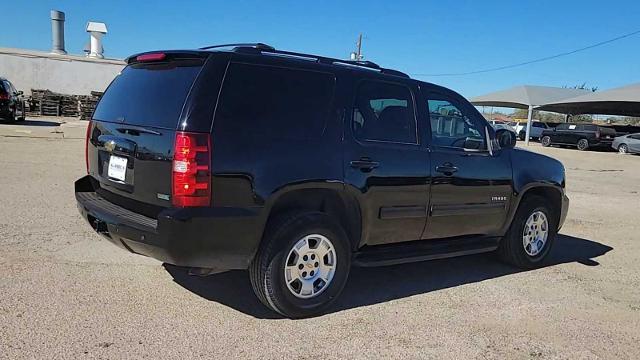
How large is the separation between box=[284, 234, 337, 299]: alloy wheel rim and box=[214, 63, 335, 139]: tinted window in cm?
82

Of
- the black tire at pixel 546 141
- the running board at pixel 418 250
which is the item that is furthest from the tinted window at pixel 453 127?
the black tire at pixel 546 141

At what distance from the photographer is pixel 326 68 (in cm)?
432

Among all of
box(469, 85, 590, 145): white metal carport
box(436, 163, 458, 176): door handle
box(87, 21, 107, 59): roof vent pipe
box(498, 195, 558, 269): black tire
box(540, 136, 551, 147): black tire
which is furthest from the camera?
box(469, 85, 590, 145): white metal carport

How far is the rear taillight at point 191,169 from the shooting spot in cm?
350

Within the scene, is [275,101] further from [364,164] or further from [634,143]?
[634,143]

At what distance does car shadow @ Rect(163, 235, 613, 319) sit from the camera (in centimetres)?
447

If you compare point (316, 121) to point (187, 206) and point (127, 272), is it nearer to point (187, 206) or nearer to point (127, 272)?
point (187, 206)

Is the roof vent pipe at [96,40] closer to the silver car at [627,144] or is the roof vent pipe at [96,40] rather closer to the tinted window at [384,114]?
the silver car at [627,144]

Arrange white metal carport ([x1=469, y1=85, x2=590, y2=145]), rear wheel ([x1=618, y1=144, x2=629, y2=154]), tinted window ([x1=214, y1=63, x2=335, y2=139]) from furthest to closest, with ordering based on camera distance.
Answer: white metal carport ([x1=469, y1=85, x2=590, y2=145])
rear wheel ([x1=618, y1=144, x2=629, y2=154])
tinted window ([x1=214, y1=63, x2=335, y2=139])

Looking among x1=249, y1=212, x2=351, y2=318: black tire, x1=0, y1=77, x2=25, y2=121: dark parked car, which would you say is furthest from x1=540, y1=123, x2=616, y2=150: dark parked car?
x1=249, y1=212, x2=351, y2=318: black tire

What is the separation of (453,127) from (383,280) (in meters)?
1.60

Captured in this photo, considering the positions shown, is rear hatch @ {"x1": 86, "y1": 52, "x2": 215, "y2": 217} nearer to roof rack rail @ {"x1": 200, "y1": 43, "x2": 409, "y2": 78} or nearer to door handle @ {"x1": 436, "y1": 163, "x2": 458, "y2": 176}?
roof rack rail @ {"x1": 200, "y1": 43, "x2": 409, "y2": 78}

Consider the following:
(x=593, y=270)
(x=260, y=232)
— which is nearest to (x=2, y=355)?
(x=260, y=232)

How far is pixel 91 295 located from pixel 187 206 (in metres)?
1.39
